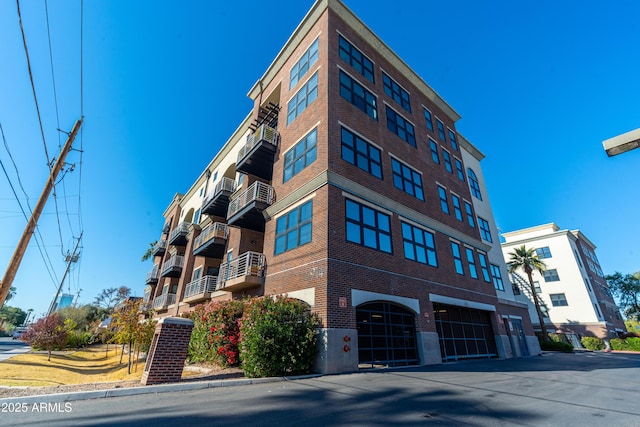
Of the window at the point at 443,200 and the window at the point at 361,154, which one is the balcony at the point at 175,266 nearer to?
the window at the point at 361,154

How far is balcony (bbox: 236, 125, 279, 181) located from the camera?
54.5 feet

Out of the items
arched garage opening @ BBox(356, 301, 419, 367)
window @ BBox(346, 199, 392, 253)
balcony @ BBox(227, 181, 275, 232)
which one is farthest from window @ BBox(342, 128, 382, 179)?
arched garage opening @ BBox(356, 301, 419, 367)

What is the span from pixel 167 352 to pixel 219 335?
4.57 metres

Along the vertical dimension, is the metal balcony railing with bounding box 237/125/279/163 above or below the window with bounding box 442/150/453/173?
below

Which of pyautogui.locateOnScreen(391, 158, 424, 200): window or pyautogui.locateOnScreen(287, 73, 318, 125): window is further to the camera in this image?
pyautogui.locateOnScreen(391, 158, 424, 200): window

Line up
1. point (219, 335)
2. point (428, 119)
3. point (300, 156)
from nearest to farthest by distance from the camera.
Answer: point (219, 335)
point (300, 156)
point (428, 119)

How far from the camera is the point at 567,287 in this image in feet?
133

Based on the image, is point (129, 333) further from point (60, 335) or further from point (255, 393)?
point (60, 335)

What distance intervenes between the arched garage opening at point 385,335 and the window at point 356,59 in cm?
1315

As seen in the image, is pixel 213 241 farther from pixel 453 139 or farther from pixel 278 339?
pixel 453 139

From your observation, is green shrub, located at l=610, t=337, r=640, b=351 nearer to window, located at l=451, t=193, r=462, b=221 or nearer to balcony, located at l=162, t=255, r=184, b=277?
window, located at l=451, t=193, r=462, b=221

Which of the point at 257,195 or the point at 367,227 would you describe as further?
the point at 257,195

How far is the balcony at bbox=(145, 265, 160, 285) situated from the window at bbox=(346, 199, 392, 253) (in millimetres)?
29290

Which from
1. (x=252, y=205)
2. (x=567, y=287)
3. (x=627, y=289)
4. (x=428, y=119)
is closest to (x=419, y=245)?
(x=252, y=205)
